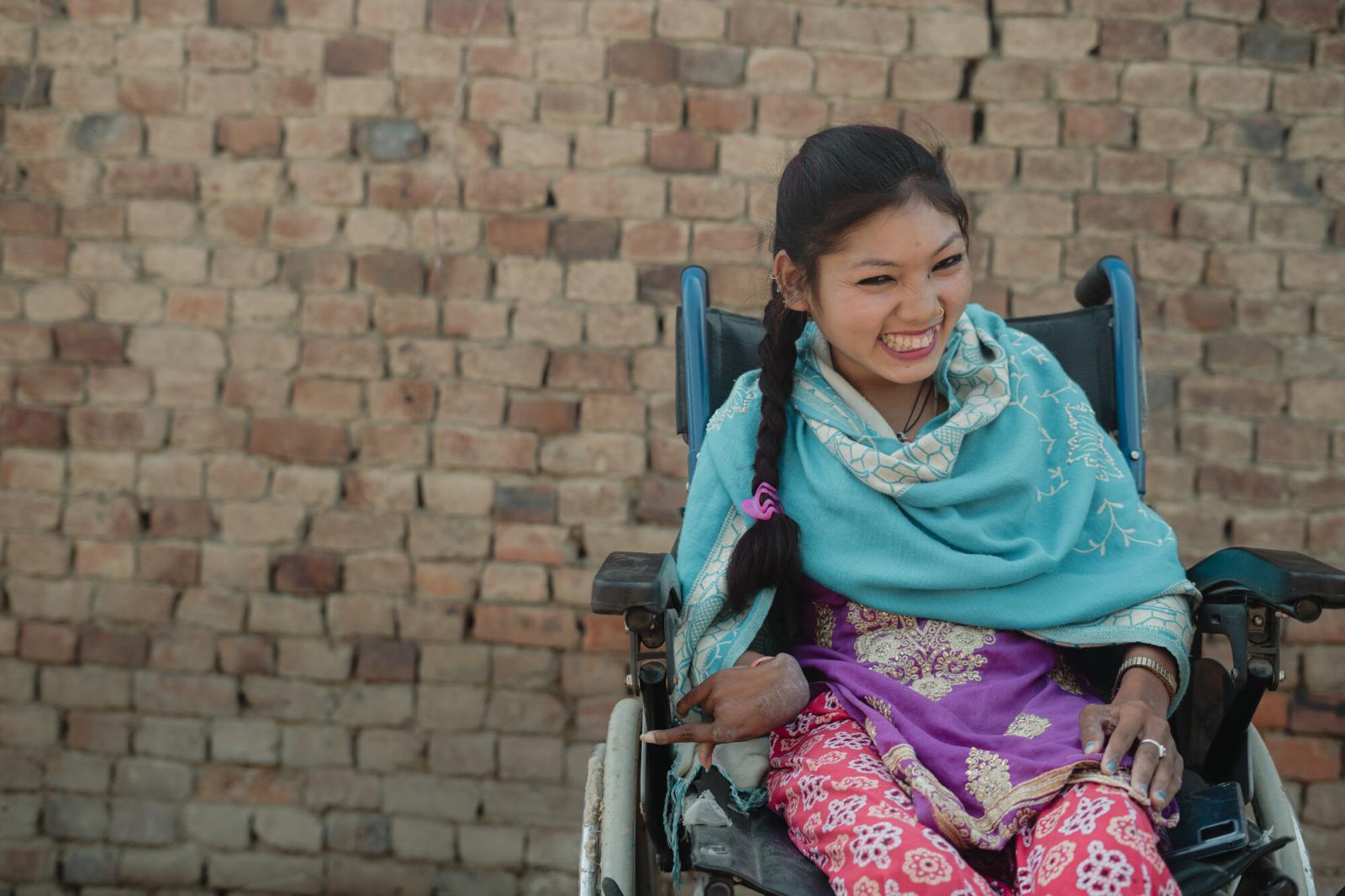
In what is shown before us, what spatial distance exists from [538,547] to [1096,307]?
5.44ft

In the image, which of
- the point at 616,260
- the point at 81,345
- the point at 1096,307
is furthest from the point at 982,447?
the point at 81,345

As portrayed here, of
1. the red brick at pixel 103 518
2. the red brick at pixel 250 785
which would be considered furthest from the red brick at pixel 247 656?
the red brick at pixel 103 518

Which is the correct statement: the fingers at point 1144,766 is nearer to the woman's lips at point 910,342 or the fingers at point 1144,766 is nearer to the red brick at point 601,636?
the woman's lips at point 910,342

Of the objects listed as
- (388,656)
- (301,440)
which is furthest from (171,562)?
(388,656)

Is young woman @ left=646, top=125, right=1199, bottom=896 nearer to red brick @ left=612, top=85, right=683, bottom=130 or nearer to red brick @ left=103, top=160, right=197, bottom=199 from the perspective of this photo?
red brick @ left=612, top=85, right=683, bottom=130

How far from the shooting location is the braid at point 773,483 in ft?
6.13

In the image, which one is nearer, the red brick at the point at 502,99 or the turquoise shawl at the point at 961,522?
the turquoise shawl at the point at 961,522

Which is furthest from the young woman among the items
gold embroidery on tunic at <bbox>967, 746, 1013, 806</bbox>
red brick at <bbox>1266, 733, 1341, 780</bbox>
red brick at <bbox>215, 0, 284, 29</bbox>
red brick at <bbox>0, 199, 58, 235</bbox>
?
red brick at <bbox>0, 199, 58, 235</bbox>

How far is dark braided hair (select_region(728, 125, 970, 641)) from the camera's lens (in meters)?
1.85

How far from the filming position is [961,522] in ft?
6.15

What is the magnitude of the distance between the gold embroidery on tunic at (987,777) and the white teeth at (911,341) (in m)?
0.63

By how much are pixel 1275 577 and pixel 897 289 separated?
697mm

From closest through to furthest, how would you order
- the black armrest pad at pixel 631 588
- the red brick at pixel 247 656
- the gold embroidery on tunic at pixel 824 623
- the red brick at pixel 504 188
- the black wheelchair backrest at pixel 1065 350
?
the black armrest pad at pixel 631 588 → the gold embroidery on tunic at pixel 824 623 → the black wheelchair backrest at pixel 1065 350 → the red brick at pixel 504 188 → the red brick at pixel 247 656

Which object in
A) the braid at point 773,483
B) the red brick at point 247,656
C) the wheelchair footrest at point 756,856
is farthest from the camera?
the red brick at point 247,656
